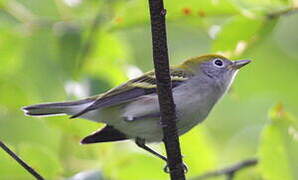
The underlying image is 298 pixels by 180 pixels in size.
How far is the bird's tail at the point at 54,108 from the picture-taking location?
3725 millimetres

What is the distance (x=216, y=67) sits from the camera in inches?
174

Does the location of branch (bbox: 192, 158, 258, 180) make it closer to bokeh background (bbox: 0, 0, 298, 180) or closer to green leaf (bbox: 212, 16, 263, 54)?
bokeh background (bbox: 0, 0, 298, 180)

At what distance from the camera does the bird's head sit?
4.29 metres

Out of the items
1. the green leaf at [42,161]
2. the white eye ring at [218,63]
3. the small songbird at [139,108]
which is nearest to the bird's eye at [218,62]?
the white eye ring at [218,63]

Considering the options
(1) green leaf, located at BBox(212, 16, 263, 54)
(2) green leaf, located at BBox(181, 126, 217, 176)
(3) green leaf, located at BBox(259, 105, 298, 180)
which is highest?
(1) green leaf, located at BBox(212, 16, 263, 54)

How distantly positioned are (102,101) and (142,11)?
1.82ft

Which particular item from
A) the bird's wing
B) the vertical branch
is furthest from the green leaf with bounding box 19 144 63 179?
the vertical branch

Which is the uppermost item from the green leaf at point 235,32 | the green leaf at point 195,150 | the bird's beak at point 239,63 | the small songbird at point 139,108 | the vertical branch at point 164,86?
the bird's beak at point 239,63

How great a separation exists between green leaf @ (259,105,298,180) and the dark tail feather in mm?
892

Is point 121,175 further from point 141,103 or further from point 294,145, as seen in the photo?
point 294,145

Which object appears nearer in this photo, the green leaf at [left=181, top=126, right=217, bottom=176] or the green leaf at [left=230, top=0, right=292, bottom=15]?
the green leaf at [left=230, top=0, right=292, bottom=15]

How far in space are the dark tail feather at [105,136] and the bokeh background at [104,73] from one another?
60mm

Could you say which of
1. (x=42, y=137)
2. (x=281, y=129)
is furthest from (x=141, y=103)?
(x=42, y=137)

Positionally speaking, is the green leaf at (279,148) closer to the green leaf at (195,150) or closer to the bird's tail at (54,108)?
the green leaf at (195,150)
